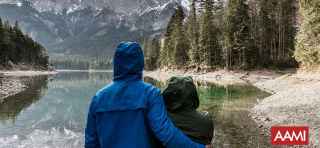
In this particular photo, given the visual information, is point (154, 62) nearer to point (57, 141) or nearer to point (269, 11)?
point (269, 11)

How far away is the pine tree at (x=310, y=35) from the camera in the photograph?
3781cm

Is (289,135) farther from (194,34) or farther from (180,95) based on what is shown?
(194,34)

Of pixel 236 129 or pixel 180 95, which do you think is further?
pixel 236 129

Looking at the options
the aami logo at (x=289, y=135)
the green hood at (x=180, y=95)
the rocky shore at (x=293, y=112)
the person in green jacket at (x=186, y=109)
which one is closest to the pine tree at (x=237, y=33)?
the rocky shore at (x=293, y=112)

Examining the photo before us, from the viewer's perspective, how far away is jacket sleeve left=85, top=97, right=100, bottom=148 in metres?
3.84

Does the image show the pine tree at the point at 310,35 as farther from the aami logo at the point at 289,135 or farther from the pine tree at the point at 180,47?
the pine tree at the point at 180,47

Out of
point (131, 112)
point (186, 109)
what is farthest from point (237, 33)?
point (131, 112)

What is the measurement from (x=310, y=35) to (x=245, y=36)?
1022 inches

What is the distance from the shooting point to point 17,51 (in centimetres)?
10875

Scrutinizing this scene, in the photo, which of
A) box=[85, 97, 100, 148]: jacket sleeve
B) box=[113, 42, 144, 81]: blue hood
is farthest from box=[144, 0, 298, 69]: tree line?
box=[85, 97, 100, 148]: jacket sleeve

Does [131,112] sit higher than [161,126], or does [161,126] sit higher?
[131,112]

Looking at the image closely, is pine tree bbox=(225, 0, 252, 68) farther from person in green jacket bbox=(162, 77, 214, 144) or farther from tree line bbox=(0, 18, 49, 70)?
person in green jacket bbox=(162, 77, 214, 144)

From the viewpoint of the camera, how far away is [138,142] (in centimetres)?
367

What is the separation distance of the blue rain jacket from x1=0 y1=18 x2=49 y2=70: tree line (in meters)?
93.1
